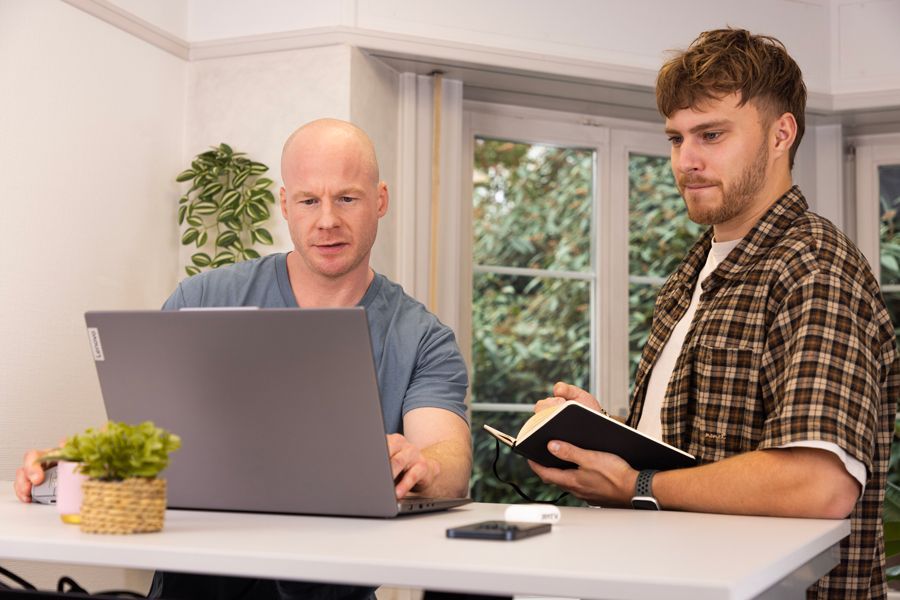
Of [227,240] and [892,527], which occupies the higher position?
[227,240]

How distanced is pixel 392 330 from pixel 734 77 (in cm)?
78

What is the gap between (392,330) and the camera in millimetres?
2049

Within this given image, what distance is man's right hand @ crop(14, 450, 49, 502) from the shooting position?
1531mm

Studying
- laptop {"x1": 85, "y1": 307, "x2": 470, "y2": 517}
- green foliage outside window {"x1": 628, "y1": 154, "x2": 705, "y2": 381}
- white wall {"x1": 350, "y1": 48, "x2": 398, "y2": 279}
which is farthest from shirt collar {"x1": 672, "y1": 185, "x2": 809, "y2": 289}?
green foliage outside window {"x1": 628, "y1": 154, "x2": 705, "y2": 381}

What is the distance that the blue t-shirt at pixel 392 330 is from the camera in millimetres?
1997

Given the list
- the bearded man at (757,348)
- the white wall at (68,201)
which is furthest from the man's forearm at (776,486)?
the white wall at (68,201)

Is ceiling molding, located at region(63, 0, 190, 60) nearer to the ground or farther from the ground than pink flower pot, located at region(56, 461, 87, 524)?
farther from the ground

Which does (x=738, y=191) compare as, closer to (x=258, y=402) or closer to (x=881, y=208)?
(x=258, y=402)

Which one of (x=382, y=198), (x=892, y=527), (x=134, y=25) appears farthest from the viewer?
(x=134, y=25)

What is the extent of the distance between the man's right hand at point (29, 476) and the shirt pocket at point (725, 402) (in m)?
1.04

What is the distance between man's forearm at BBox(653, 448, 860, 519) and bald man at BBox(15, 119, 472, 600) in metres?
0.46

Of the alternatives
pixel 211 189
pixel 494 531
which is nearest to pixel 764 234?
pixel 494 531

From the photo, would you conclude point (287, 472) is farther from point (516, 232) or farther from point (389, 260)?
point (516, 232)

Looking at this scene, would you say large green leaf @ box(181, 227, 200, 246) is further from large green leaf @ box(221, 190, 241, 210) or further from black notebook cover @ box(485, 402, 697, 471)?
black notebook cover @ box(485, 402, 697, 471)
